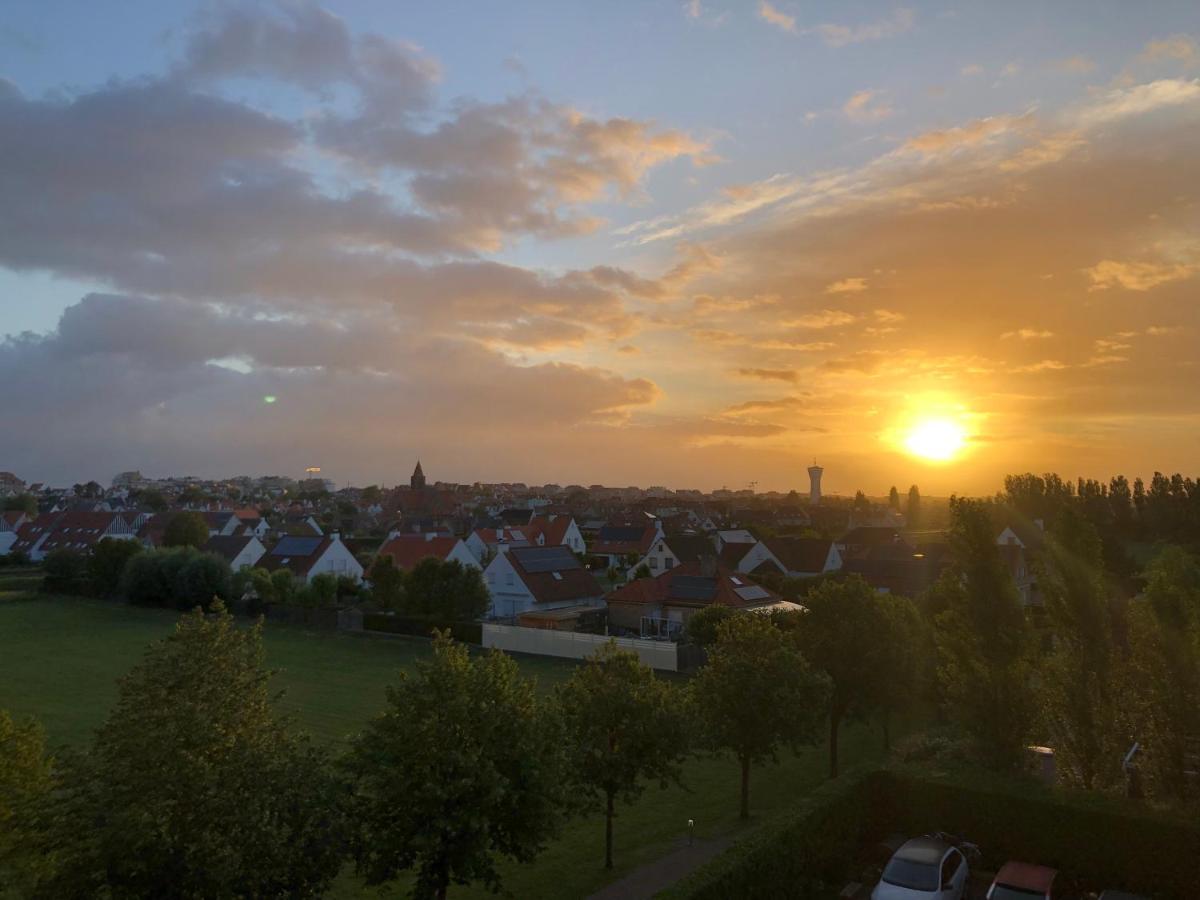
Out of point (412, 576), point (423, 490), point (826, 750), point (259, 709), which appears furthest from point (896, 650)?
point (423, 490)

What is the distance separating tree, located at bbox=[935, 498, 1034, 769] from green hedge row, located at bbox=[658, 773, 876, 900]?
12.2 ft

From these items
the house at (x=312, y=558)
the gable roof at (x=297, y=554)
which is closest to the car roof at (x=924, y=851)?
the house at (x=312, y=558)

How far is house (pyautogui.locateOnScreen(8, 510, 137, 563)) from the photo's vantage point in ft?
325

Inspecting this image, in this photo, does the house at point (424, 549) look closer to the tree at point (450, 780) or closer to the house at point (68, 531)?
the house at point (68, 531)

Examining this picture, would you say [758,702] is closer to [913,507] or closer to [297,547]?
[297,547]

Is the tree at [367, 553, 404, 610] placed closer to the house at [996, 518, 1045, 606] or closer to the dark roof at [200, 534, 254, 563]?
the dark roof at [200, 534, 254, 563]

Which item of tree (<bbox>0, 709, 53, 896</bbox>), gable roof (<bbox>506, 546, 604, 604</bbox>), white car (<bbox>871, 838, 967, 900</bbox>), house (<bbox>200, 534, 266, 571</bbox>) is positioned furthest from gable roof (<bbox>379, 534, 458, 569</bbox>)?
white car (<bbox>871, 838, 967, 900</bbox>)

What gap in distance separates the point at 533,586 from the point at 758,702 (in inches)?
1441

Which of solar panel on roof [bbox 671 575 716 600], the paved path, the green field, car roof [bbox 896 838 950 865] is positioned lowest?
the green field

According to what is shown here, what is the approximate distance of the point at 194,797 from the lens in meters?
11.0

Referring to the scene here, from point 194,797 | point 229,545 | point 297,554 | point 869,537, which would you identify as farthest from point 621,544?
point 194,797

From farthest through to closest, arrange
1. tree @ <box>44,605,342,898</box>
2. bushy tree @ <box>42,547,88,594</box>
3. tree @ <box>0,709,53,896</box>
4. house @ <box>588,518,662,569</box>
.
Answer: house @ <box>588,518,662,569</box>, bushy tree @ <box>42,547,88,594</box>, tree @ <box>0,709,53,896</box>, tree @ <box>44,605,342,898</box>

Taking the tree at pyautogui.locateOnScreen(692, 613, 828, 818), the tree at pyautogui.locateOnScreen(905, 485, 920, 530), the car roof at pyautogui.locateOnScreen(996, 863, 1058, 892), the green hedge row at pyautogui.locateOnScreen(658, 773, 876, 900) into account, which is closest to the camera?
the green hedge row at pyautogui.locateOnScreen(658, 773, 876, 900)

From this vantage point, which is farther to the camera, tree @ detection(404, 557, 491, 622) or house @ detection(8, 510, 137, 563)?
house @ detection(8, 510, 137, 563)
